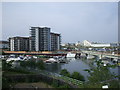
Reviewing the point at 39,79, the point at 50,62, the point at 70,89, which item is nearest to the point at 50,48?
the point at 50,62

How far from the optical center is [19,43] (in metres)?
18.6

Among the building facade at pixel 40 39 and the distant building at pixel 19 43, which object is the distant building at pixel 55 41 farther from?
the distant building at pixel 19 43

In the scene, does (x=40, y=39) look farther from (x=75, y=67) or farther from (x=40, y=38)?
(x=75, y=67)

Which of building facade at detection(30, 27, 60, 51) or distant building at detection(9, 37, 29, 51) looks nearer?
building facade at detection(30, 27, 60, 51)

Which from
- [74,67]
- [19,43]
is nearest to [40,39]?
[19,43]

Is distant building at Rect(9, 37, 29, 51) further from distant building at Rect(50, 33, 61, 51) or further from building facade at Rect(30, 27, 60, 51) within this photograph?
distant building at Rect(50, 33, 61, 51)

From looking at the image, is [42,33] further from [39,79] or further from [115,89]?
[115,89]

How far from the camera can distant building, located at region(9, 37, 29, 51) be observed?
1856 centimetres

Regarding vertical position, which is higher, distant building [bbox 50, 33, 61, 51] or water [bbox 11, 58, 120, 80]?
distant building [bbox 50, 33, 61, 51]

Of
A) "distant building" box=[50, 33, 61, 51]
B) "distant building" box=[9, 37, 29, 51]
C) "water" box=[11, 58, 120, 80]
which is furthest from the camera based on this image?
"distant building" box=[50, 33, 61, 51]

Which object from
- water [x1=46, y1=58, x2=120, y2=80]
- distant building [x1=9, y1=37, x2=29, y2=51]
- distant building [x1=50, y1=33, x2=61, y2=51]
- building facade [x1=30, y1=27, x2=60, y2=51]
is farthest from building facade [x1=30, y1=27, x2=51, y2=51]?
Result: water [x1=46, y1=58, x2=120, y2=80]

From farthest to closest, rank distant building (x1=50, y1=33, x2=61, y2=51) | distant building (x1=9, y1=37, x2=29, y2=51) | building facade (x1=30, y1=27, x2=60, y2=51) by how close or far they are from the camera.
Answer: distant building (x1=50, y1=33, x2=61, y2=51), distant building (x1=9, y1=37, x2=29, y2=51), building facade (x1=30, y1=27, x2=60, y2=51)

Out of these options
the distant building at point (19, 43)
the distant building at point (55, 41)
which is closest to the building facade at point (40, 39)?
the distant building at point (55, 41)

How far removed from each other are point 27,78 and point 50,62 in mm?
6996
